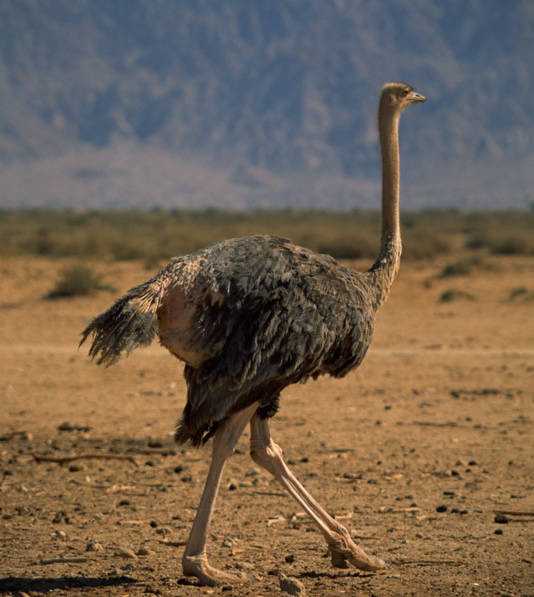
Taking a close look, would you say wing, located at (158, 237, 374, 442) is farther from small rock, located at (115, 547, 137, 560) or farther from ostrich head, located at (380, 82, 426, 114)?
ostrich head, located at (380, 82, 426, 114)

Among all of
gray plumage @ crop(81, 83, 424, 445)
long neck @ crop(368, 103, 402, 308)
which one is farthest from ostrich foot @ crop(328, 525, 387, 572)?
long neck @ crop(368, 103, 402, 308)

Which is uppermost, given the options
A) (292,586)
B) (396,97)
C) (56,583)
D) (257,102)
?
(257,102)

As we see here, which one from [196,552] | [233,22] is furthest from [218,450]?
[233,22]

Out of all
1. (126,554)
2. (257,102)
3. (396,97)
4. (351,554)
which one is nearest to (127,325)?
(126,554)

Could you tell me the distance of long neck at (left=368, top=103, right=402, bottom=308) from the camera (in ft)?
16.9

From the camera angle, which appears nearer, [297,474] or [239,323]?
[239,323]

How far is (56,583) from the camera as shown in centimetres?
448

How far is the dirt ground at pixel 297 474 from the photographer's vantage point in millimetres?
4668

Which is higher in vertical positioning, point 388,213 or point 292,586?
point 388,213

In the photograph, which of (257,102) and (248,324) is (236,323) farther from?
(257,102)

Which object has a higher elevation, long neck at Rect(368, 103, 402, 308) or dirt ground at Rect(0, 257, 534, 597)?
A: long neck at Rect(368, 103, 402, 308)

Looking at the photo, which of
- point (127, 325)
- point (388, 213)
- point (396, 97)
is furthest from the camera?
point (396, 97)

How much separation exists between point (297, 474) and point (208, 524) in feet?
6.44

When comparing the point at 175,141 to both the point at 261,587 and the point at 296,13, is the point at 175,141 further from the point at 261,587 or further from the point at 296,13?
the point at 261,587
